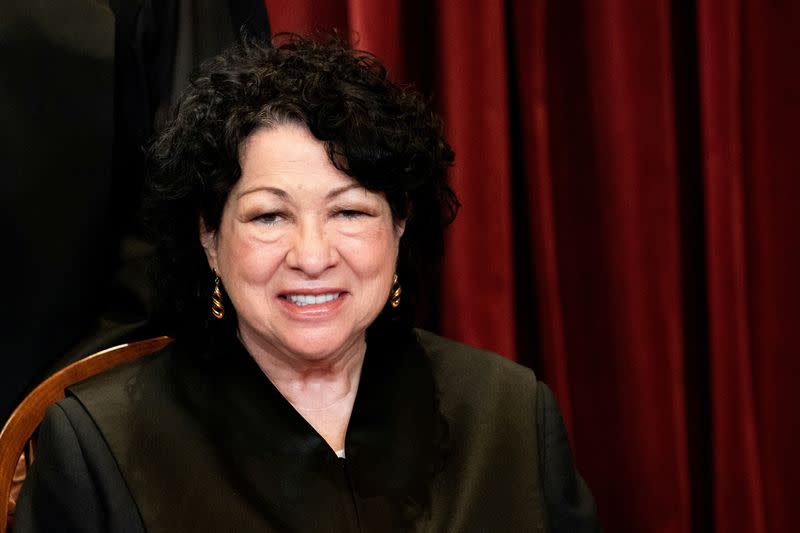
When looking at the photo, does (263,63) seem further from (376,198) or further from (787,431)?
(787,431)

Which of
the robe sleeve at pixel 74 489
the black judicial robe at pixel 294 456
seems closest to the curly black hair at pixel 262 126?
the black judicial robe at pixel 294 456

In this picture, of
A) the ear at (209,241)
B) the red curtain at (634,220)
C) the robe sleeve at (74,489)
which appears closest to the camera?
the robe sleeve at (74,489)

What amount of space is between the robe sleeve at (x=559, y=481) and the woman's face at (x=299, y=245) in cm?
37

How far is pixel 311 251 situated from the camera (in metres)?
1.23

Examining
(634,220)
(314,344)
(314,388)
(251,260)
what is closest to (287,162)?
(251,260)

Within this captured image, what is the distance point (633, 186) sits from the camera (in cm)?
183

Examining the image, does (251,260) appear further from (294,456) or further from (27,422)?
(27,422)

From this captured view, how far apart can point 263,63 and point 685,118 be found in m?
0.97

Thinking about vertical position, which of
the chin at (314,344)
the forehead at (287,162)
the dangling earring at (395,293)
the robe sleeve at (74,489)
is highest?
the forehead at (287,162)

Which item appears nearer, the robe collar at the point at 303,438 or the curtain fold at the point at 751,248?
the robe collar at the point at 303,438

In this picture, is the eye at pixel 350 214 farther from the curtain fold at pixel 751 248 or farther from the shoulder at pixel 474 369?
the curtain fold at pixel 751 248

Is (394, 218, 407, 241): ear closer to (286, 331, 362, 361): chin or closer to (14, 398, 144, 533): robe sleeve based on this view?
(286, 331, 362, 361): chin

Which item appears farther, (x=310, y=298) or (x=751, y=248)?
(x=751, y=248)

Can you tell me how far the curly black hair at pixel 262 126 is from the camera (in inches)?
50.0
